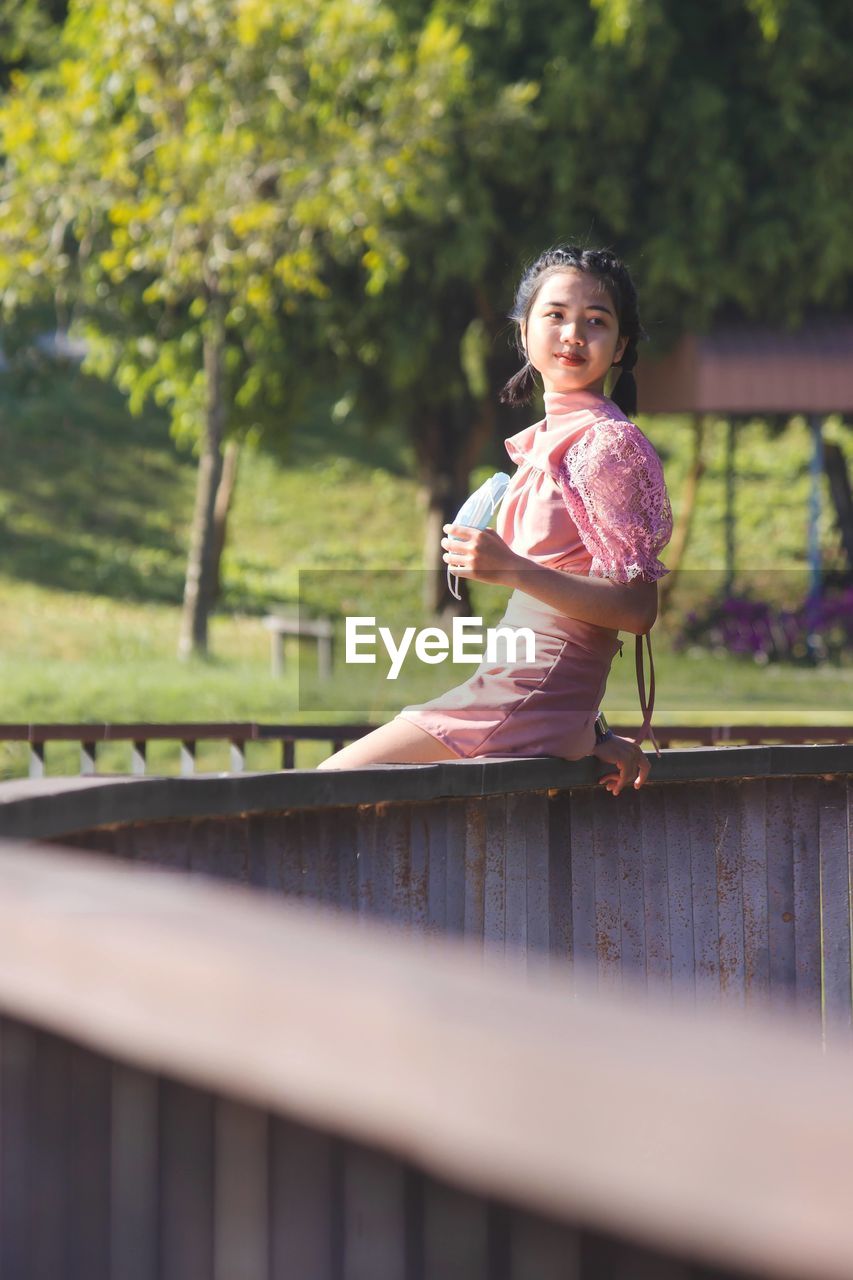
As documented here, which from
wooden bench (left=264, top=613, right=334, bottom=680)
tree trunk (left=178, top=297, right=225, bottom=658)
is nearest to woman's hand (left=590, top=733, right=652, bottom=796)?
wooden bench (left=264, top=613, right=334, bottom=680)

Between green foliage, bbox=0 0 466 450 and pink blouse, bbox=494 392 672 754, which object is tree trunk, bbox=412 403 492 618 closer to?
green foliage, bbox=0 0 466 450

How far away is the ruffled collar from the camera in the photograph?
10.9 ft

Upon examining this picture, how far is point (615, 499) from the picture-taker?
3246 mm

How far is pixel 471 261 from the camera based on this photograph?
18672 millimetres

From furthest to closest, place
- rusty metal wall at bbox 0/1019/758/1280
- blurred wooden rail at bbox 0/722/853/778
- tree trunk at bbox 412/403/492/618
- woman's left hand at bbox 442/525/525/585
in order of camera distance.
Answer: tree trunk at bbox 412/403/492/618, blurred wooden rail at bbox 0/722/853/778, woman's left hand at bbox 442/525/525/585, rusty metal wall at bbox 0/1019/758/1280

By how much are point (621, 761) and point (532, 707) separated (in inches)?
7.6

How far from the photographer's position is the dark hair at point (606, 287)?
11.5 feet

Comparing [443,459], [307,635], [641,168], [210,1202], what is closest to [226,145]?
[307,635]

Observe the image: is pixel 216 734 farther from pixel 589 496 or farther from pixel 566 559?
pixel 589 496

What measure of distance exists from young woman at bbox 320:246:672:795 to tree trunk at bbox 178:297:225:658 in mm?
14231

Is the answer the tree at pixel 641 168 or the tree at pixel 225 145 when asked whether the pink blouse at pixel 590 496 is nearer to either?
the tree at pixel 225 145

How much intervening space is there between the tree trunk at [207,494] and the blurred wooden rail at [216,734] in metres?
12.4

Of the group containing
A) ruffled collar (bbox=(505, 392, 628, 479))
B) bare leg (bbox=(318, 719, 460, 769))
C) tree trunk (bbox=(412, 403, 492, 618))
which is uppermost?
tree trunk (bbox=(412, 403, 492, 618))

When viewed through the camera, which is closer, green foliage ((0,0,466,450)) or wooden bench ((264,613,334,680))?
green foliage ((0,0,466,450))
